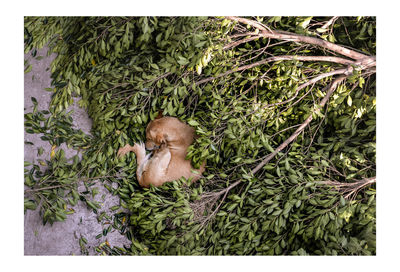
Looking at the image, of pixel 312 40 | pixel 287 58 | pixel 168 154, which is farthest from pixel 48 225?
pixel 312 40

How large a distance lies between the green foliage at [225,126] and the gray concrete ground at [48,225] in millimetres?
70

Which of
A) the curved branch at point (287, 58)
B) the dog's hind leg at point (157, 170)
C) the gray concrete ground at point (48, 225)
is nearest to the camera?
the gray concrete ground at point (48, 225)

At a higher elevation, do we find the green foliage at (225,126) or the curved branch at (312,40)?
the curved branch at (312,40)

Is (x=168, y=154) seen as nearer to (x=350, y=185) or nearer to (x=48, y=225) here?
(x=48, y=225)

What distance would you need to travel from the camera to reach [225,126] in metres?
2.01

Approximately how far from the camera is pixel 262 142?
200 centimetres

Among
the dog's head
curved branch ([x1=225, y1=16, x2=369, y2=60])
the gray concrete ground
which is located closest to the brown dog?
the dog's head

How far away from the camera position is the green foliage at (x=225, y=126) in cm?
188

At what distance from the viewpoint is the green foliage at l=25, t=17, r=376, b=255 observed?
1881mm

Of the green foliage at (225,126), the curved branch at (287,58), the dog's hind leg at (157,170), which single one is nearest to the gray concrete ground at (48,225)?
the green foliage at (225,126)

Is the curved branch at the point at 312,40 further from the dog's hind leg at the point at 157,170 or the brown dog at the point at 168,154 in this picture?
the dog's hind leg at the point at 157,170

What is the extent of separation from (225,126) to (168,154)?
44 cm
